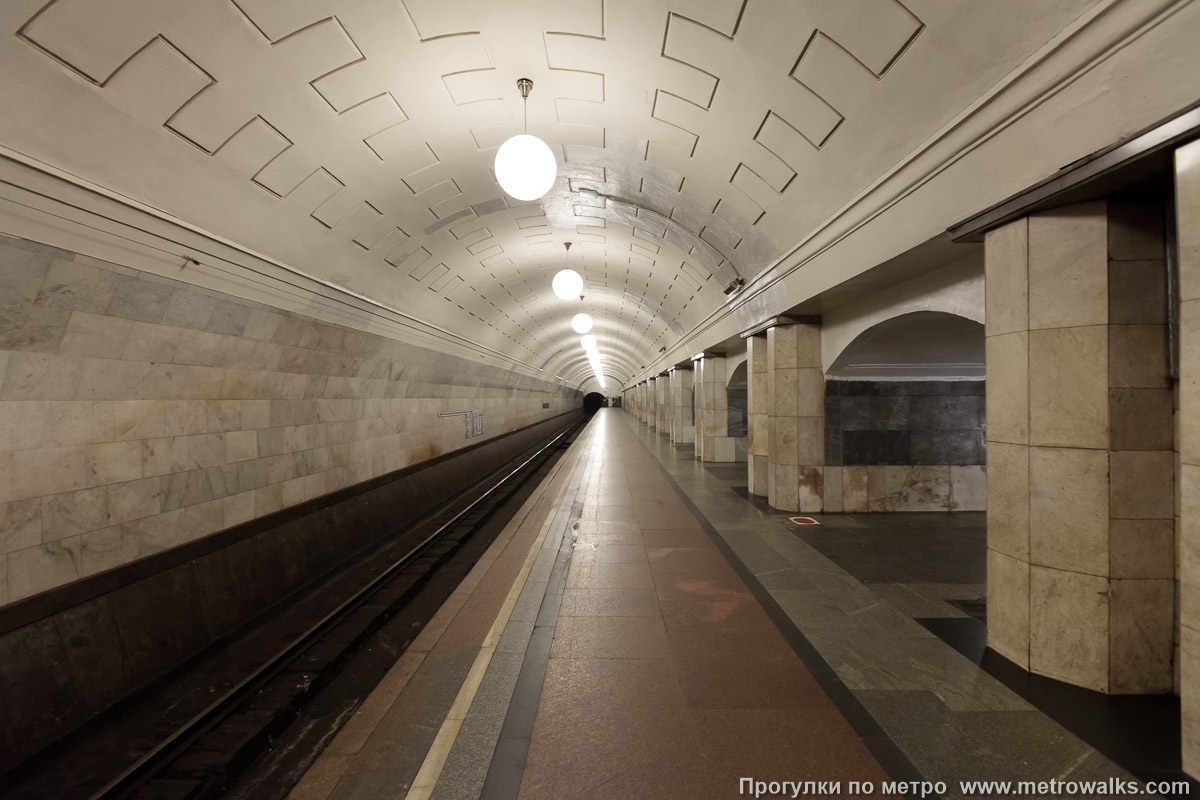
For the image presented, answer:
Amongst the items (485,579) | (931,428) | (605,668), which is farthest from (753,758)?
(931,428)

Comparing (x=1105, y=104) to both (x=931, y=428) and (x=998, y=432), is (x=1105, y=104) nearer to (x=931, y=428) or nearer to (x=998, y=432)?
(x=998, y=432)

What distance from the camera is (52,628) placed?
3.52 metres

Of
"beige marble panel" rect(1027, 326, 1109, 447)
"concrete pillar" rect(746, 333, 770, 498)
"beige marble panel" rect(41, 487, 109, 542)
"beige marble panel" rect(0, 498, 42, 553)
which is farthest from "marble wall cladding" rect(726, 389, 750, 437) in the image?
"beige marble panel" rect(0, 498, 42, 553)

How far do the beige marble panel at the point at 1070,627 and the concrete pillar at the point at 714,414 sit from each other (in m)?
9.81

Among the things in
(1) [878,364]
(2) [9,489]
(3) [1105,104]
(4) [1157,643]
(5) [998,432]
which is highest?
(3) [1105,104]

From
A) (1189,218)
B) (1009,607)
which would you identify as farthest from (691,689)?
(1189,218)

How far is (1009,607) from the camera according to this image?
3.18 metres

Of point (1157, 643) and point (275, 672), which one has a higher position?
point (1157, 643)

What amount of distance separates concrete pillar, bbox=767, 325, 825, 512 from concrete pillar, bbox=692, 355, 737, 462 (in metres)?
5.28

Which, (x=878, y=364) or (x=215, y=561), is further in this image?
(x=878, y=364)

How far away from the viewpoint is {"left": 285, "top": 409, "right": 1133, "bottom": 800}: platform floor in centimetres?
236

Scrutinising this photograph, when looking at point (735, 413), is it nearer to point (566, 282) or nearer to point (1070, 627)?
point (566, 282)

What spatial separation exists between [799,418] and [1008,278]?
4253 mm

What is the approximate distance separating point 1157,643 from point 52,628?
693 centimetres
